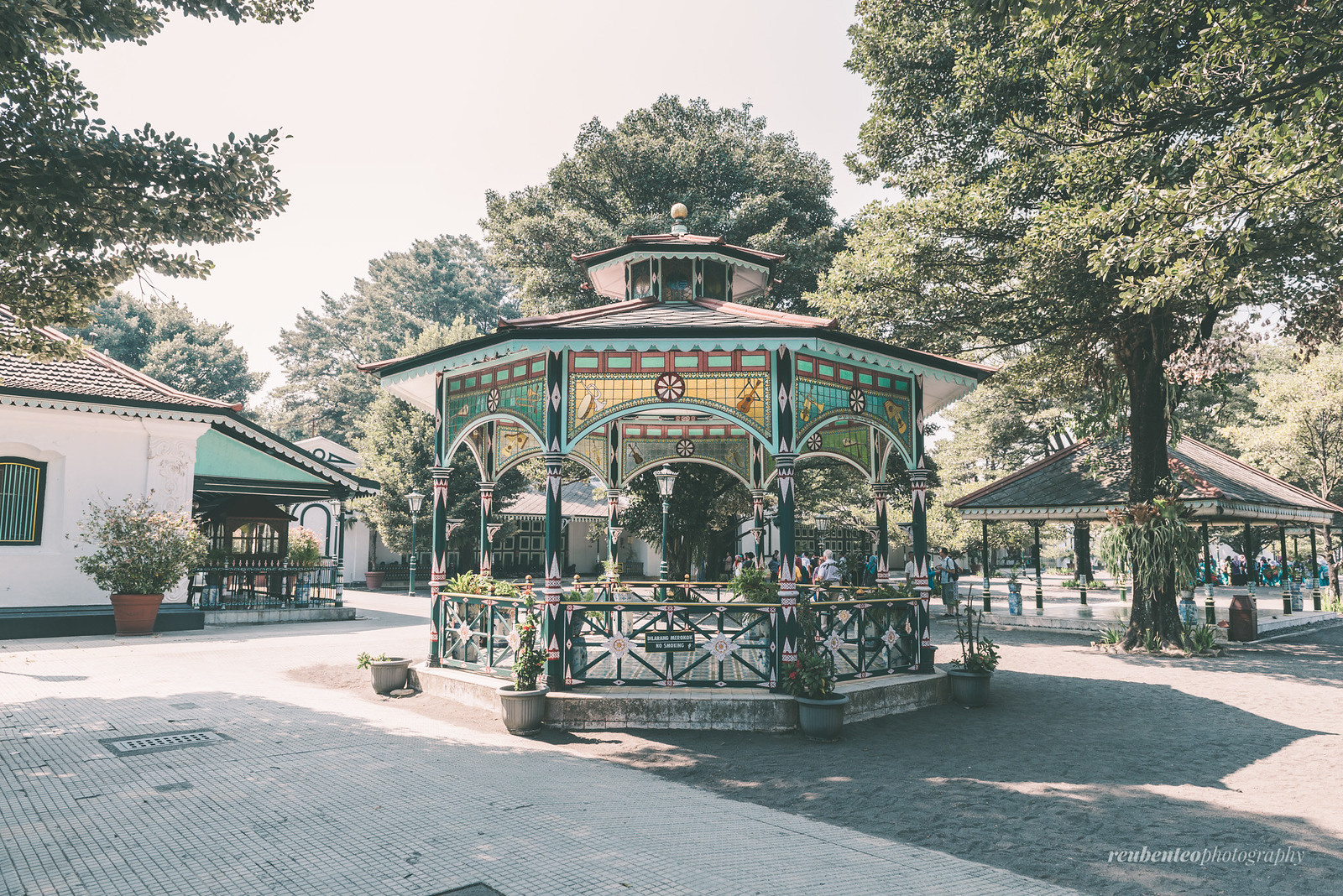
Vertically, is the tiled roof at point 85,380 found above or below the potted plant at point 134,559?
above

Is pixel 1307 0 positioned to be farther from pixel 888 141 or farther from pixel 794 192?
pixel 794 192

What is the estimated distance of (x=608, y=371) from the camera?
394 inches

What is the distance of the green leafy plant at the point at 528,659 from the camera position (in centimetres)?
881

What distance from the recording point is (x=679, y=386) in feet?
32.6

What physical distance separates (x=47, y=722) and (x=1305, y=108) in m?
15.1

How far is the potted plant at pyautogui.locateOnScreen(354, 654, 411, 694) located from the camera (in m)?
10.7

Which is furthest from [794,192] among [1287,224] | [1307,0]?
[1307,0]

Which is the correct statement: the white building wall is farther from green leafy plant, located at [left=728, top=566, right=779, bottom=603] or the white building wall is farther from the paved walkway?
green leafy plant, located at [left=728, top=566, right=779, bottom=603]

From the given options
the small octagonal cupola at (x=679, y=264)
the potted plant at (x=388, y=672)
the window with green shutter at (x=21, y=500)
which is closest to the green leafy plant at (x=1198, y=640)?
the small octagonal cupola at (x=679, y=264)

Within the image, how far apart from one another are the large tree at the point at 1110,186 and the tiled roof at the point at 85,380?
50.9ft

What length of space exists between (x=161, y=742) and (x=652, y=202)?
23.0 meters

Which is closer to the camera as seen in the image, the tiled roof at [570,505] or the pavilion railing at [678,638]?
the pavilion railing at [678,638]

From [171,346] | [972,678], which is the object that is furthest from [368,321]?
[972,678]

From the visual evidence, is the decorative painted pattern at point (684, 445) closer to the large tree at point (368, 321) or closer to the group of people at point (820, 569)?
the group of people at point (820, 569)
